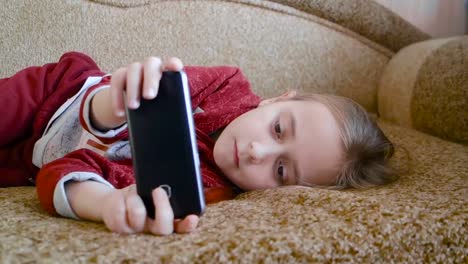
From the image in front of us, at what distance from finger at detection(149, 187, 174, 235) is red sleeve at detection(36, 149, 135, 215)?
0.16 metres

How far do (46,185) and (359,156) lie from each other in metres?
0.52

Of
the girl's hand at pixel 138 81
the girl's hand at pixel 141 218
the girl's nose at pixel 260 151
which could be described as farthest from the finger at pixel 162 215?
the girl's nose at pixel 260 151

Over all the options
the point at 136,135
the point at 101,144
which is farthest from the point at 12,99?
the point at 136,135

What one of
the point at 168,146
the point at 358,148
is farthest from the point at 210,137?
the point at 168,146

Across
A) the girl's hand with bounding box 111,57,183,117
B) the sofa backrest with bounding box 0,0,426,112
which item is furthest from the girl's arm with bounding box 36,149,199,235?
the sofa backrest with bounding box 0,0,426,112

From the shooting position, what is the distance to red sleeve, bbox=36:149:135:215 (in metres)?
0.64

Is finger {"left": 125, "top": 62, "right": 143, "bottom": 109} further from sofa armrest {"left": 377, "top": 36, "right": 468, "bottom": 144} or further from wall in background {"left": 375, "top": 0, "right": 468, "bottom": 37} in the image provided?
wall in background {"left": 375, "top": 0, "right": 468, "bottom": 37}

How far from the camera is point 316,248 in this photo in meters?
0.55

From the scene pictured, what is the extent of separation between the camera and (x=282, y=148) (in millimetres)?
828

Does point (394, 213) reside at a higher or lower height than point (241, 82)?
lower

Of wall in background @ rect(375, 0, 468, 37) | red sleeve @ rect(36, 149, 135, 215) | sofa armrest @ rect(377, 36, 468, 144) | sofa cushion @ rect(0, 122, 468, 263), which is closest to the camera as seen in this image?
sofa cushion @ rect(0, 122, 468, 263)

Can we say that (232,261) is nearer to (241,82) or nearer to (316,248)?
(316,248)

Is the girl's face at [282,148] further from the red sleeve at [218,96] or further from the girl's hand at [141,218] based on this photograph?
the girl's hand at [141,218]

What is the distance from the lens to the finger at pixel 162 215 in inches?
21.6
